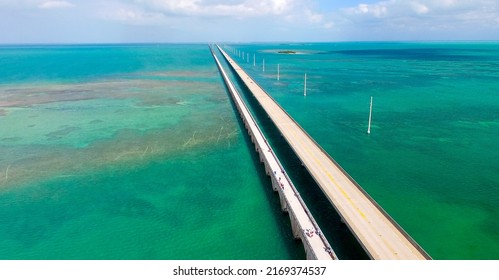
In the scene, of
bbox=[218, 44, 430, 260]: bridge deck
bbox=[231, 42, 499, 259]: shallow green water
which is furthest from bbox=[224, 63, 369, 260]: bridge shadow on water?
bbox=[231, 42, 499, 259]: shallow green water

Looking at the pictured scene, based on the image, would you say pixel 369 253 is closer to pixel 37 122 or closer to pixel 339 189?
pixel 339 189

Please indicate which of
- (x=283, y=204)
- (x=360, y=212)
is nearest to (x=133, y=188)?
(x=283, y=204)

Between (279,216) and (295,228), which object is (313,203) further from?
(295,228)

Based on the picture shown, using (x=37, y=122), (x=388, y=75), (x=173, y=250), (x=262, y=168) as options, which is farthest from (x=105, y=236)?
(x=388, y=75)

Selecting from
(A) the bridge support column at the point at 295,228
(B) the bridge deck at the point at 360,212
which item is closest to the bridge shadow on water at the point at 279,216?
(A) the bridge support column at the point at 295,228

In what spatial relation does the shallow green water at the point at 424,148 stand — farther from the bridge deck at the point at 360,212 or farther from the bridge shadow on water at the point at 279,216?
the bridge shadow on water at the point at 279,216

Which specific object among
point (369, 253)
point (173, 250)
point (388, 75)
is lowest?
point (173, 250)
